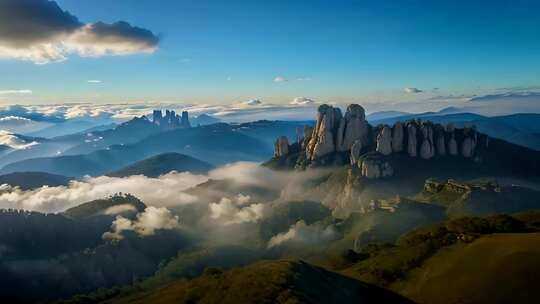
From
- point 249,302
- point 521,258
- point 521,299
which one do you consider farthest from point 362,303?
point 521,258

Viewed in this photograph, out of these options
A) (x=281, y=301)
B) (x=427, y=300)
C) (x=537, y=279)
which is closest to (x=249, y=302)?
(x=281, y=301)

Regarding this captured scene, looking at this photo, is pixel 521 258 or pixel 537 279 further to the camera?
pixel 521 258

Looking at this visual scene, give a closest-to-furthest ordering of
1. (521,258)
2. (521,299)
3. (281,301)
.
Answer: (521,299) < (281,301) < (521,258)

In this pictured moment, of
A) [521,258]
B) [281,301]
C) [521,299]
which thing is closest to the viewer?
[521,299]

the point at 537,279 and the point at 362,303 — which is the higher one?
the point at 537,279

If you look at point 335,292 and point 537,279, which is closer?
point 537,279

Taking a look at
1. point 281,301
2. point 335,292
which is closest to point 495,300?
point 335,292

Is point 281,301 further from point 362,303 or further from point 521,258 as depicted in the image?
point 521,258

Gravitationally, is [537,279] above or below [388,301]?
above

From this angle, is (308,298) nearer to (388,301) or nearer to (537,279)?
(388,301)
